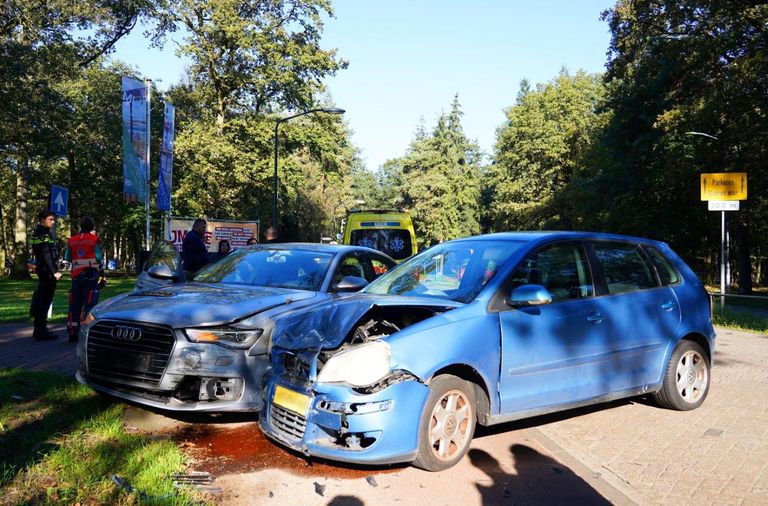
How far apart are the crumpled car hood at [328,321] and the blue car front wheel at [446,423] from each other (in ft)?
2.03

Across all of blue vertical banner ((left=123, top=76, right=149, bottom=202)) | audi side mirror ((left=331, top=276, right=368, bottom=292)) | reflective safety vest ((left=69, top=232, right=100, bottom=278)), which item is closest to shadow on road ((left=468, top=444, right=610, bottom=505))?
audi side mirror ((left=331, top=276, right=368, bottom=292))

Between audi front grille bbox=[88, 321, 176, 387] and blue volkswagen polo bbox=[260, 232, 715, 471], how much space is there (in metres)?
0.95

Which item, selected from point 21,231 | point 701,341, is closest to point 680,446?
point 701,341

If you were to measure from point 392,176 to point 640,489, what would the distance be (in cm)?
9507

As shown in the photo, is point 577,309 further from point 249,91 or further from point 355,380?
point 249,91

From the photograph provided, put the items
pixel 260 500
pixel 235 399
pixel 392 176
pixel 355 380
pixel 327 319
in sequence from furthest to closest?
pixel 392 176 → pixel 235 399 → pixel 327 319 → pixel 355 380 → pixel 260 500

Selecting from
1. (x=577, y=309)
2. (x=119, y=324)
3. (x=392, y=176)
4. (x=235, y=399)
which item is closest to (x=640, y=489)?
(x=577, y=309)

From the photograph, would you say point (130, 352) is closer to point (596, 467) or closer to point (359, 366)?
point (359, 366)

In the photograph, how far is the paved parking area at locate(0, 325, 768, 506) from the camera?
3.93 meters

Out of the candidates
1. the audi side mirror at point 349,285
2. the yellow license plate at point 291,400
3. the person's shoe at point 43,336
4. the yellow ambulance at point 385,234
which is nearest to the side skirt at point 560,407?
the yellow license plate at point 291,400

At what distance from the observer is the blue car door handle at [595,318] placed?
528 cm

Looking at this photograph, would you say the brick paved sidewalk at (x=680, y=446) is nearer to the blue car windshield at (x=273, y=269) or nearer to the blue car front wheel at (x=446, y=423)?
the blue car front wheel at (x=446, y=423)

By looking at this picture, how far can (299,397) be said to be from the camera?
426cm

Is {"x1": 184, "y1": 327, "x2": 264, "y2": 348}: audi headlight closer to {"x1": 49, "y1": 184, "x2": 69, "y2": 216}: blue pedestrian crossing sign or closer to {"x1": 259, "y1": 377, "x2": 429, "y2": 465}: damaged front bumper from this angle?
{"x1": 259, "y1": 377, "x2": 429, "y2": 465}: damaged front bumper
